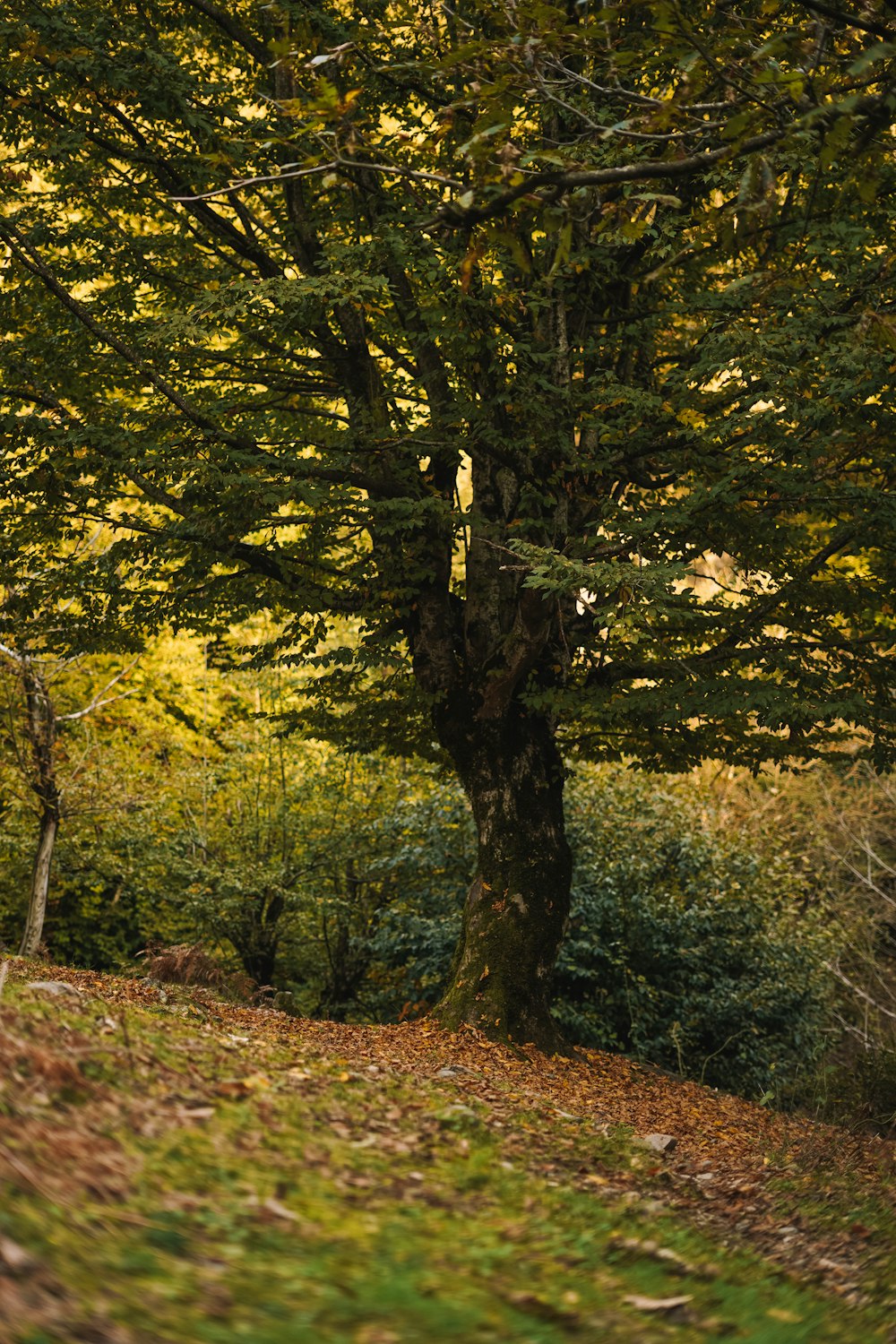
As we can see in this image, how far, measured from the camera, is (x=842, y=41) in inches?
241

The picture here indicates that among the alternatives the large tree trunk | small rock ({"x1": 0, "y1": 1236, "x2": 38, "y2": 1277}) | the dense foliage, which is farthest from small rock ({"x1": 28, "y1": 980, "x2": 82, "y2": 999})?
the dense foliage

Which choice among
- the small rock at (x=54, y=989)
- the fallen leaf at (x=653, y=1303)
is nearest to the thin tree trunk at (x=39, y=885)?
the small rock at (x=54, y=989)

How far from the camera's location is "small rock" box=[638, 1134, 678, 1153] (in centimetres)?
616

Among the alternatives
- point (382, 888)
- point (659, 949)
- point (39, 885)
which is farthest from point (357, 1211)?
point (39, 885)

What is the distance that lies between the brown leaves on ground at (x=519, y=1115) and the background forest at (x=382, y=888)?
2.40m

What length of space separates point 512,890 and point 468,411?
3.93 metres

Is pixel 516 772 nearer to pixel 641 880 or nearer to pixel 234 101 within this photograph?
pixel 641 880

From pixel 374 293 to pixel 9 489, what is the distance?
337 centimetres

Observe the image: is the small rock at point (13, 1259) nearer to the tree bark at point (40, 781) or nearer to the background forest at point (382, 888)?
the background forest at point (382, 888)

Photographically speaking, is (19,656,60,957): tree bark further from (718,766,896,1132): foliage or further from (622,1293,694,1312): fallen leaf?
(622,1293,694,1312): fallen leaf

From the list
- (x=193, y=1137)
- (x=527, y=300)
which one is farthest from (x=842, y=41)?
(x=193, y=1137)

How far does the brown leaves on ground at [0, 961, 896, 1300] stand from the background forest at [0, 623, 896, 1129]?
7.88 feet

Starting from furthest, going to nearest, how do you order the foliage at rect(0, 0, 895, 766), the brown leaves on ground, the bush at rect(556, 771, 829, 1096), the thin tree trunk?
the thin tree trunk, the bush at rect(556, 771, 829, 1096), the foliage at rect(0, 0, 895, 766), the brown leaves on ground

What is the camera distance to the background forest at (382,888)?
12.4 metres
